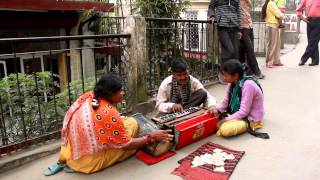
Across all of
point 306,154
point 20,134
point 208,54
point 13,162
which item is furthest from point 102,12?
point 306,154

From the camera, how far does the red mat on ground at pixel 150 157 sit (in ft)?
11.7

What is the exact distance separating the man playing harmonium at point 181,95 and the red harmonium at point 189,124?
0.20m

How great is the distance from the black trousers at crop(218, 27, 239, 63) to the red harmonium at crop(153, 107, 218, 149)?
232 centimetres

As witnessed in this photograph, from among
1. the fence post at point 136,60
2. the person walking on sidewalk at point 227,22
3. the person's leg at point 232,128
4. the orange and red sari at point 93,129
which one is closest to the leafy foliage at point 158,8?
the person walking on sidewalk at point 227,22

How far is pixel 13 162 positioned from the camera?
354cm

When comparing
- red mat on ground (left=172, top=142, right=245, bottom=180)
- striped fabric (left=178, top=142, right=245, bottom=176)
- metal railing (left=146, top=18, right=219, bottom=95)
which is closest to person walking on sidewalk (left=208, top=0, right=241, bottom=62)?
metal railing (left=146, top=18, right=219, bottom=95)

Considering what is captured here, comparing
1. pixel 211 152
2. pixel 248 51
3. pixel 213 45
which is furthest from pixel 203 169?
pixel 248 51

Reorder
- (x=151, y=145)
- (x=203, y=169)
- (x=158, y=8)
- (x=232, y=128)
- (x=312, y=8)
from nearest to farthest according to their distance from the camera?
(x=203, y=169) < (x=151, y=145) < (x=232, y=128) < (x=158, y=8) < (x=312, y=8)

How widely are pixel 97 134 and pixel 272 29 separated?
6011 millimetres

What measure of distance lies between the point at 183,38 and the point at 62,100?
2442 millimetres

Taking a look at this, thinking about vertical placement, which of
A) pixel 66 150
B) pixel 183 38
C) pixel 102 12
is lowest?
pixel 66 150

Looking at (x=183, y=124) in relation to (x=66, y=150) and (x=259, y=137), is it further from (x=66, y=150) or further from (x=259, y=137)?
(x=66, y=150)

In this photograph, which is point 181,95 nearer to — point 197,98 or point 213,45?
point 197,98

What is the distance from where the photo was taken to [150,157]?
362 cm
